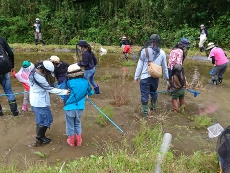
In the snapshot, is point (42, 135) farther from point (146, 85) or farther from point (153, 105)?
point (153, 105)

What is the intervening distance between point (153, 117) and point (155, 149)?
Answer: 1.64 m

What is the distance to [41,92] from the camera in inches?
161

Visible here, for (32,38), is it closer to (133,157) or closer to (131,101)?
(131,101)

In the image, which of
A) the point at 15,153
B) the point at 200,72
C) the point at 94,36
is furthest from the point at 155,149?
the point at 94,36

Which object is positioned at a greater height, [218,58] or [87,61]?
[87,61]

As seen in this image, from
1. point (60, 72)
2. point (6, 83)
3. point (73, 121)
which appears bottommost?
point (73, 121)

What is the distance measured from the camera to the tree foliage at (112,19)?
53.0 ft

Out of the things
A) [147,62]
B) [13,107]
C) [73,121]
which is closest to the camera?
[73,121]

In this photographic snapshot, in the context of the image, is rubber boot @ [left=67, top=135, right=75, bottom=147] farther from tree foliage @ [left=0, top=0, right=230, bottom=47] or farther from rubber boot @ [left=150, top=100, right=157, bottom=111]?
tree foliage @ [left=0, top=0, right=230, bottom=47]

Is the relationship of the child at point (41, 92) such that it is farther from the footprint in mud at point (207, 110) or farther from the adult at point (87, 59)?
the footprint in mud at point (207, 110)

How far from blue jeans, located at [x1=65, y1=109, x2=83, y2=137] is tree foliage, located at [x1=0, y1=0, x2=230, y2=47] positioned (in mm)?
12361

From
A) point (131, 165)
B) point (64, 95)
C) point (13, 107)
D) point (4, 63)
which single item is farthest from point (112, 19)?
point (131, 165)

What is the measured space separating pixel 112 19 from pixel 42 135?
50.7ft

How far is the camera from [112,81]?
26.9 ft
